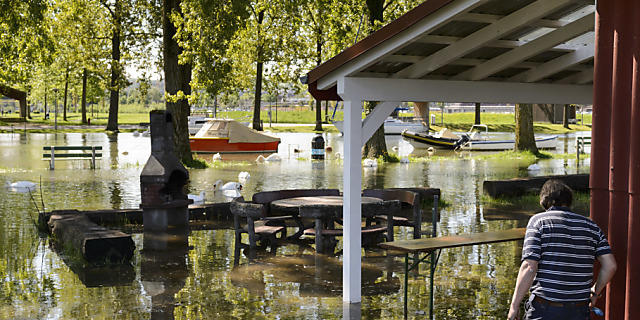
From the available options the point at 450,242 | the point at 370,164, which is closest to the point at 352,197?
the point at 450,242

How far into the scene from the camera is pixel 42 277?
9617mm

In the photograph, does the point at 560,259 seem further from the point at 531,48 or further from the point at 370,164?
the point at 370,164

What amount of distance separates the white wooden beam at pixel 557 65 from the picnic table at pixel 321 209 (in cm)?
299

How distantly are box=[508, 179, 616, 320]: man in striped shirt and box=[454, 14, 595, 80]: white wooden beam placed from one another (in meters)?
3.02

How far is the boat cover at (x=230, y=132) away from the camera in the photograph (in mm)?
34125

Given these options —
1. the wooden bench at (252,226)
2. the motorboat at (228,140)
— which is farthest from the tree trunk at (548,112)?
the wooden bench at (252,226)

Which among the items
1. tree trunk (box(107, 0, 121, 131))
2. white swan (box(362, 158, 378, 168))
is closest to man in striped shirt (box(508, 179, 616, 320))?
white swan (box(362, 158, 378, 168))

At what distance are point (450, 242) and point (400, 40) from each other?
2.16m

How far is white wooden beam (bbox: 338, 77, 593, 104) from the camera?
8.20 m

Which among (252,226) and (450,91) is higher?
(450,91)

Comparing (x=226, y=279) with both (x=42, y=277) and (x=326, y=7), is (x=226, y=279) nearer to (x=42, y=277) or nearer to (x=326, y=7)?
(x=42, y=277)

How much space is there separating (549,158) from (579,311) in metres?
26.4

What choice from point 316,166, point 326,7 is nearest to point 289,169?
point 316,166

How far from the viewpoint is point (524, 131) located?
1248 inches
